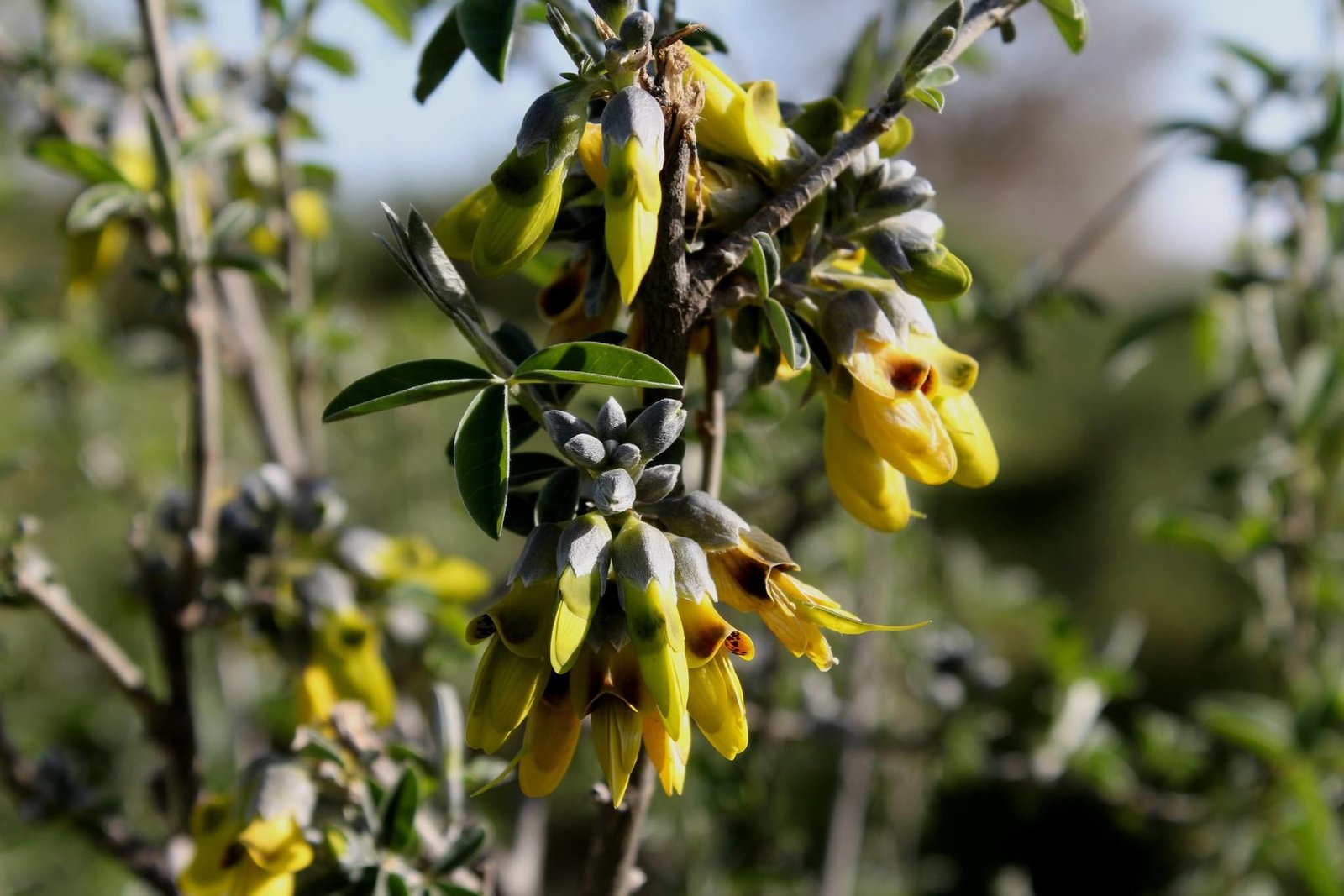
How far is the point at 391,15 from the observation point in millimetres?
1090

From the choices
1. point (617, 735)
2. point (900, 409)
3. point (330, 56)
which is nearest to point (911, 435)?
point (900, 409)

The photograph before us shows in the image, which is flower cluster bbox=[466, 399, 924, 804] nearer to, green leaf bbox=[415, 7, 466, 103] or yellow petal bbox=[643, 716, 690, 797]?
yellow petal bbox=[643, 716, 690, 797]

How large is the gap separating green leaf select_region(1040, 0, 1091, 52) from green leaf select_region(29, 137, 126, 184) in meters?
0.75

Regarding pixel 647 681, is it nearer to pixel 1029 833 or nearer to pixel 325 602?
pixel 325 602

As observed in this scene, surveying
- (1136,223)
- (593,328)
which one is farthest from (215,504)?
(1136,223)

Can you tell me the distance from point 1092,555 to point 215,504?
3.43m

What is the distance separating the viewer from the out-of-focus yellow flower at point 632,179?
51 cm

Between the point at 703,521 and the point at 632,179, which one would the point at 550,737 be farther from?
the point at 632,179

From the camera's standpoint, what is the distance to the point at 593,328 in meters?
0.66

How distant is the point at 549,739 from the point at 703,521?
0.14 metres

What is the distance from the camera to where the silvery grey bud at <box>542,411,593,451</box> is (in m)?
0.55

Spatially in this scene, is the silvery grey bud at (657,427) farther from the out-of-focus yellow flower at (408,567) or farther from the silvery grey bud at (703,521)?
the out-of-focus yellow flower at (408,567)

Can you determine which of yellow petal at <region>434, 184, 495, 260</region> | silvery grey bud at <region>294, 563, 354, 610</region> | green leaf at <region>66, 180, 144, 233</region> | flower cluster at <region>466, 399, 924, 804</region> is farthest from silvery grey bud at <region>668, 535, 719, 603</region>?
green leaf at <region>66, 180, 144, 233</region>

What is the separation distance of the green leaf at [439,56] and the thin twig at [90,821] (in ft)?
2.28
